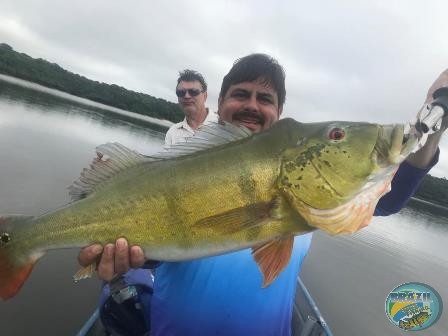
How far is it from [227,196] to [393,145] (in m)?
1.02

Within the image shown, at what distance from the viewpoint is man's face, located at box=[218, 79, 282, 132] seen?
355 cm

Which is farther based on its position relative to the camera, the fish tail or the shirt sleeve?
the shirt sleeve

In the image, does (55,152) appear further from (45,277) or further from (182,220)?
(182,220)

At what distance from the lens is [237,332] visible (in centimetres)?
303

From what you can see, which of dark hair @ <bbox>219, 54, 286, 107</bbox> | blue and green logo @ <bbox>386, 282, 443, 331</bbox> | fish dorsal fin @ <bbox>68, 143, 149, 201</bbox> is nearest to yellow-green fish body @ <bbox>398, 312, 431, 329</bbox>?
blue and green logo @ <bbox>386, 282, 443, 331</bbox>

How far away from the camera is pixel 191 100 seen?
346 inches

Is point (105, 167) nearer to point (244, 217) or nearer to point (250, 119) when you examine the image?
point (244, 217)

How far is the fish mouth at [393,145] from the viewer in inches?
84.0

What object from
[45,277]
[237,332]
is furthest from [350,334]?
[237,332]

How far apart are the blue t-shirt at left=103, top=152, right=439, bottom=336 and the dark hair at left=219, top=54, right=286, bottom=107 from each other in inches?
65.2

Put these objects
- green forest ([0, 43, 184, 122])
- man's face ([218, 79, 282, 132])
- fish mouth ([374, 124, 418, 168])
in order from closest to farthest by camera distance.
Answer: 1. fish mouth ([374, 124, 418, 168])
2. man's face ([218, 79, 282, 132])
3. green forest ([0, 43, 184, 122])

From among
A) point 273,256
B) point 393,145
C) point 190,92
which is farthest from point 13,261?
point 190,92

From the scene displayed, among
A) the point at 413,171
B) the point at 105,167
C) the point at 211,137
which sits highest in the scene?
the point at 413,171

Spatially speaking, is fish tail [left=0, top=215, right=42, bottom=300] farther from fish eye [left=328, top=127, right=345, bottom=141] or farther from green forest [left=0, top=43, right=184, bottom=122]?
green forest [left=0, top=43, right=184, bottom=122]
